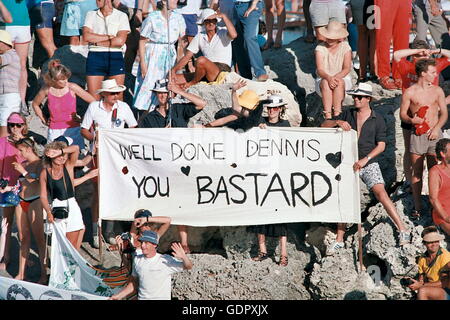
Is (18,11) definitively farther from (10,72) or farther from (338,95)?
(338,95)

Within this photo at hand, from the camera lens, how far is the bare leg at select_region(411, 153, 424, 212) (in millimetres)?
13023

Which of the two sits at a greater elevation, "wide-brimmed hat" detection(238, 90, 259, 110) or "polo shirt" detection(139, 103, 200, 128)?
"wide-brimmed hat" detection(238, 90, 259, 110)

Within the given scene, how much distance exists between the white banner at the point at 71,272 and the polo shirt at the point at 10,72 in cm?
300

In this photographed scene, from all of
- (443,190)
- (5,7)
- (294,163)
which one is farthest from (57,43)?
(443,190)

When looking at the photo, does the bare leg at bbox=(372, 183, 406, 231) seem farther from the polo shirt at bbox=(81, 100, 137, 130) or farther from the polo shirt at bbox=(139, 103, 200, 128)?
the polo shirt at bbox=(81, 100, 137, 130)

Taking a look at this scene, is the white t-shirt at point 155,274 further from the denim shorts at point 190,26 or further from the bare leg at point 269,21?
the bare leg at point 269,21

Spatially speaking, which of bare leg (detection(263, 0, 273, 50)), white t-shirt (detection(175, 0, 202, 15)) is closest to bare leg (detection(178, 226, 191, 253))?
white t-shirt (detection(175, 0, 202, 15))

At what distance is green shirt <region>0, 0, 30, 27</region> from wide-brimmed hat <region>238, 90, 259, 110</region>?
12.1 feet

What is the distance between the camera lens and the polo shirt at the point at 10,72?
15156mm

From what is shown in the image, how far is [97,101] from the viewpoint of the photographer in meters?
14.0

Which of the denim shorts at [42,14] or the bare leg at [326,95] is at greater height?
the denim shorts at [42,14]

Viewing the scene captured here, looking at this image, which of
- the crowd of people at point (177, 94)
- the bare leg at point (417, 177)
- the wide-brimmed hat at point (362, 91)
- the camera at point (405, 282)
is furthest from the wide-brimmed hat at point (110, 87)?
the camera at point (405, 282)

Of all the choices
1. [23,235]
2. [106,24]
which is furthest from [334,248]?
[106,24]

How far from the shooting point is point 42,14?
16.7 metres
